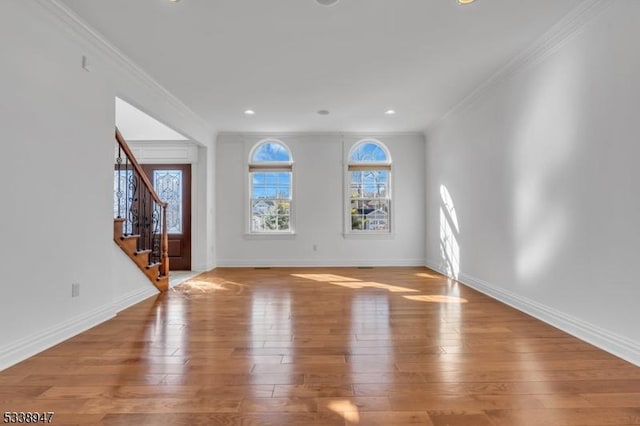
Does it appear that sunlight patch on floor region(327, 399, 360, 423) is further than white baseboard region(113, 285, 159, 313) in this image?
No

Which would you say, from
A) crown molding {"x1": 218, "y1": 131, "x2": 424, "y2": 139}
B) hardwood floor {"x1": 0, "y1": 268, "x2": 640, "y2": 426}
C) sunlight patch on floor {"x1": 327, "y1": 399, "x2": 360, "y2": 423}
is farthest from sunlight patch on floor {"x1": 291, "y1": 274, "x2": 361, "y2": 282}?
sunlight patch on floor {"x1": 327, "y1": 399, "x2": 360, "y2": 423}

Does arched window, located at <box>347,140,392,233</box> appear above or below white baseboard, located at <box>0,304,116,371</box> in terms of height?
above

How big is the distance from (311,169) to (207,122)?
84.5 inches

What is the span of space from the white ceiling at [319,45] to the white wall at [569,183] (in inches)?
Answer: 15.9

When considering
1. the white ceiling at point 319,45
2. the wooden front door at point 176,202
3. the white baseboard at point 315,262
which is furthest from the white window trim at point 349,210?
the wooden front door at point 176,202

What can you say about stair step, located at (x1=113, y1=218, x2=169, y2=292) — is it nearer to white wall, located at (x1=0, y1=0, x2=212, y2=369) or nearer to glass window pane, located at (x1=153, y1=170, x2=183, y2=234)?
white wall, located at (x1=0, y1=0, x2=212, y2=369)

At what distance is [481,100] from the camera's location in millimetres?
4555

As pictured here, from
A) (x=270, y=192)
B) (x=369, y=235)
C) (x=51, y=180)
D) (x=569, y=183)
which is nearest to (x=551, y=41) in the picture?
(x=569, y=183)

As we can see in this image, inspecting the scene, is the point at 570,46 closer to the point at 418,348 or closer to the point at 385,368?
the point at 418,348

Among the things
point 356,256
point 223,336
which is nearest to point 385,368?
point 223,336

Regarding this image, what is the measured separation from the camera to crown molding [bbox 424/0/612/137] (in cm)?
269

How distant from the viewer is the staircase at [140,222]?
4113 millimetres

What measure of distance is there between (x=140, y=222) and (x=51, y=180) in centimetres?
212

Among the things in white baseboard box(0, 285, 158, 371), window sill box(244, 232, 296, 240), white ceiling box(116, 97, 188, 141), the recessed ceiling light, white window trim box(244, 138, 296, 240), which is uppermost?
the recessed ceiling light
